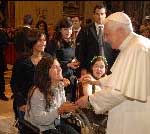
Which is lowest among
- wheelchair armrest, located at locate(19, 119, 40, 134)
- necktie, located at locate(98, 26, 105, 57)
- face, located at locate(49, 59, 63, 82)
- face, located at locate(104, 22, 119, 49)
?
wheelchair armrest, located at locate(19, 119, 40, 134)

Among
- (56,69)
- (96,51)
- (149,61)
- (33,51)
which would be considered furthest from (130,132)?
(96,51)

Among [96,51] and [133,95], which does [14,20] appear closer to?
[96,51]

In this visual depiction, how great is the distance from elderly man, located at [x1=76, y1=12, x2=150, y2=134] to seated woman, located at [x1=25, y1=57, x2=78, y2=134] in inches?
14.9

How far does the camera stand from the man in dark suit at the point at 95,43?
5395 millimetres

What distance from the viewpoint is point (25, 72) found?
400 centimetres

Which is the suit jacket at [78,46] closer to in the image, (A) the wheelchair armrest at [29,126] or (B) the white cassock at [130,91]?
(A) the wheelchair armrest at [29,126]

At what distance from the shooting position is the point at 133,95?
300 centimetres

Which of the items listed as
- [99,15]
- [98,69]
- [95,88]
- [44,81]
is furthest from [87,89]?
[99,15]

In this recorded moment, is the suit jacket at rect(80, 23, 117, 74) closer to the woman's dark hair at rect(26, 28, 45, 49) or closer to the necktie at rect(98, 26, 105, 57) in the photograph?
the necktie at rect(98, 26, 105, 57)

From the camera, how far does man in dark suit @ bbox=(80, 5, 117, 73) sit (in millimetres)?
5395

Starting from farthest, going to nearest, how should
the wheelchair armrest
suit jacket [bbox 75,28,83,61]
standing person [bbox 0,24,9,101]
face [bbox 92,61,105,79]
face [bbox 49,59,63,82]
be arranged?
standing person [bbox 0,24,9,101] < suit jacket [bbox 75,28,83,61] < face [bbox 92,61,105,79] < face [bbox 49,59,63,82] < the wheelchair armrest

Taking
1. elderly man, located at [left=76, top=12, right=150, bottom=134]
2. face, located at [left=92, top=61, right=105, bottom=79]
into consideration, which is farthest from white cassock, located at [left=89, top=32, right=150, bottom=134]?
face, located at [left=92, top=61, right=105, bottom=79]

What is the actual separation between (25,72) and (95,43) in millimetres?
1650

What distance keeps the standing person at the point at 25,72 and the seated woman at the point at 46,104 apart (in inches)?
12.1
